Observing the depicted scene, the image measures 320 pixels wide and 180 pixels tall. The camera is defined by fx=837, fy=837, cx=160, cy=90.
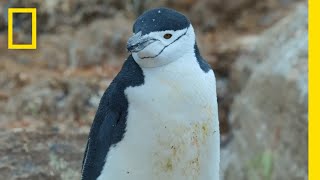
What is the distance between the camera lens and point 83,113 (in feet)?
12.7

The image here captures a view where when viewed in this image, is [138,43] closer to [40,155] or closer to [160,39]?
[160,39]

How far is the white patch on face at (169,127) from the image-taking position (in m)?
1.77

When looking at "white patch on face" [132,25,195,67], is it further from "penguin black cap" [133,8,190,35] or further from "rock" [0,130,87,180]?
"rock" [0,130,87,180]

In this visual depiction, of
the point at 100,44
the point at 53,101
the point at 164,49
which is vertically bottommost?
the point at 53,101

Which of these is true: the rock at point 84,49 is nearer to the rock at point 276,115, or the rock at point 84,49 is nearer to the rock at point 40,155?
the rock at point 276,115

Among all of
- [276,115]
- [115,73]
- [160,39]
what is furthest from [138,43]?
[115,73]

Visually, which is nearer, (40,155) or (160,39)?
(160,39)

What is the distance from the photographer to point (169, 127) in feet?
5.90

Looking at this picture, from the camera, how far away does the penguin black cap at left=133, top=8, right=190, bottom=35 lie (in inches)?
69.2

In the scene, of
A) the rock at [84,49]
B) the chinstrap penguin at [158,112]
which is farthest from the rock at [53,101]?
the chinstrap penguin at [158,112]

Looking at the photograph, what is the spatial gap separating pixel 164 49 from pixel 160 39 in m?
0.02

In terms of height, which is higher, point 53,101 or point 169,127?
point 169,127

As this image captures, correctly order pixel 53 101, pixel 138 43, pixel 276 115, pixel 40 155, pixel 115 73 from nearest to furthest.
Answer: pixel 138 43
pixel 40 155
pixel 276 115
pixel 53 101
pixel 115 73

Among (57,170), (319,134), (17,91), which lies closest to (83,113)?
(17,91)
